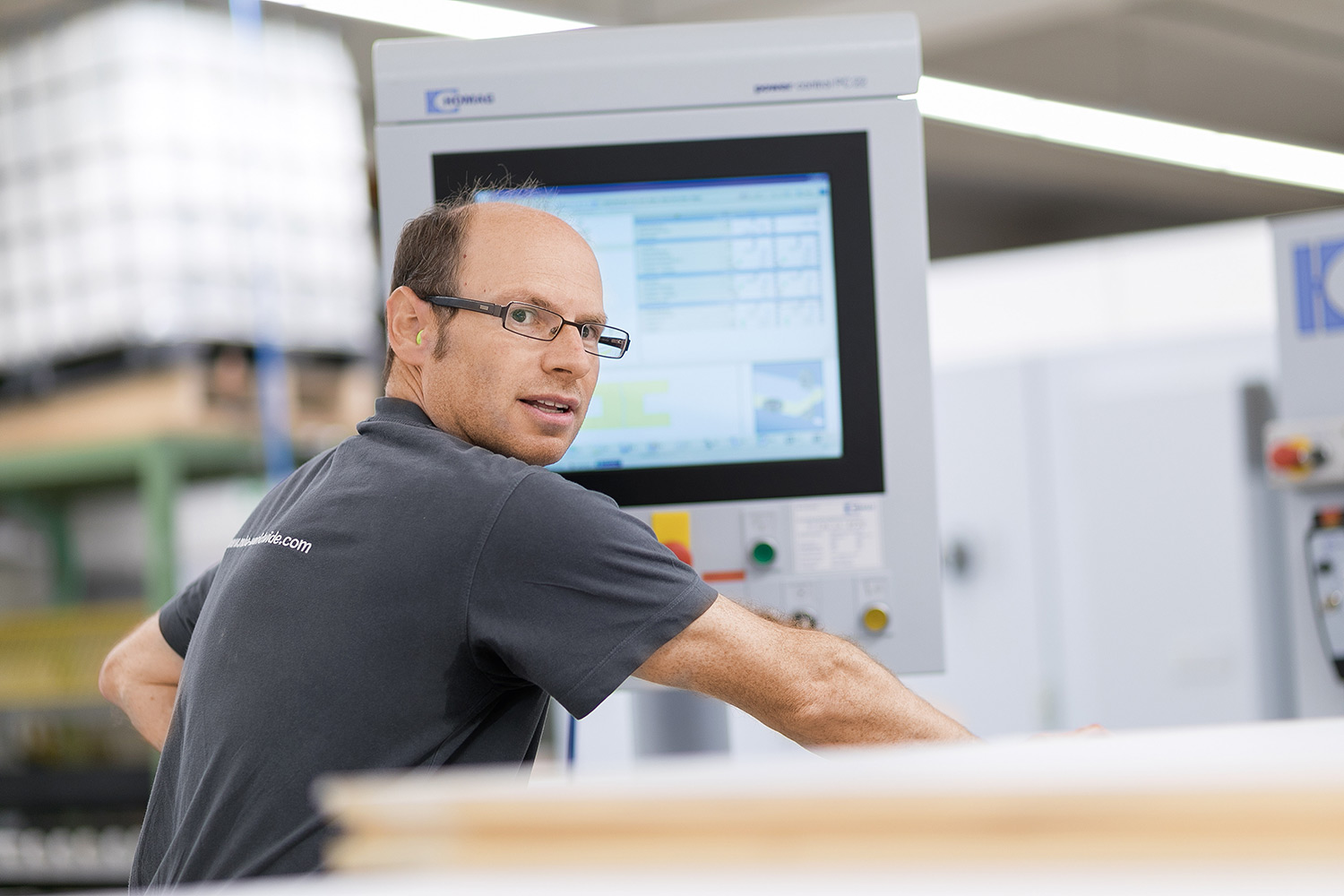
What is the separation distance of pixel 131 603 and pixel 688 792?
11.0ft

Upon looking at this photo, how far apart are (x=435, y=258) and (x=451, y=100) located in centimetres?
36

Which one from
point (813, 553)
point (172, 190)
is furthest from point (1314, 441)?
point (172, 190)

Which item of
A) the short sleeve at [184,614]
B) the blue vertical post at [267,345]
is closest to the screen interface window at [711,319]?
the short sleeve at [184,614]

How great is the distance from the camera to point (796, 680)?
46.1 inches

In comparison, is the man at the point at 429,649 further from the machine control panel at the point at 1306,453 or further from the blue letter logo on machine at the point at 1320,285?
the blue letter logo on machine at the point at 1320,285

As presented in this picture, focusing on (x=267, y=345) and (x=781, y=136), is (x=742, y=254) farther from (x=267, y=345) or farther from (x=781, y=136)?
(x=267, y=345)

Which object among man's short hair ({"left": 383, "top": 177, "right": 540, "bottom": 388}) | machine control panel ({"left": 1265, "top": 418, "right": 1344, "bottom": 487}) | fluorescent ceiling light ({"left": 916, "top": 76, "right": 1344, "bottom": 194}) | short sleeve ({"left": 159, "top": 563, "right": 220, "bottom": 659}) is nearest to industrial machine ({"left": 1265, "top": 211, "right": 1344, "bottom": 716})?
machine control panel ({"left": 1265, "top": 418, "right": 1344, "bottom": 487})

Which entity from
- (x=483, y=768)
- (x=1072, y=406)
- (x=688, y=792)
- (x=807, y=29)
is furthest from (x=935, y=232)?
(x=688, y=792)

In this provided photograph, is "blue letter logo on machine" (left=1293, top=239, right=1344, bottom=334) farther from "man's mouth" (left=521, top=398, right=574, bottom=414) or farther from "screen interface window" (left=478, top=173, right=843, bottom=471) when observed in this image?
"man's mouth" (left=521, top=398, right=574, bottom=414)

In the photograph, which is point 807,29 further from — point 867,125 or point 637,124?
point 637,124

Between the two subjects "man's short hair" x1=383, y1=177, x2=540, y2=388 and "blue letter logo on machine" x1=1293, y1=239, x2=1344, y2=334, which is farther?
"blue letter logo on machine" x1=1293, y1=239, x2=1344, y2=334

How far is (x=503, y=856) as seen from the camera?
399 mm

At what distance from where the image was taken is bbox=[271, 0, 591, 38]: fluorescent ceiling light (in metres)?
3.95

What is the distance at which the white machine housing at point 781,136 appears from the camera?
1654mm
